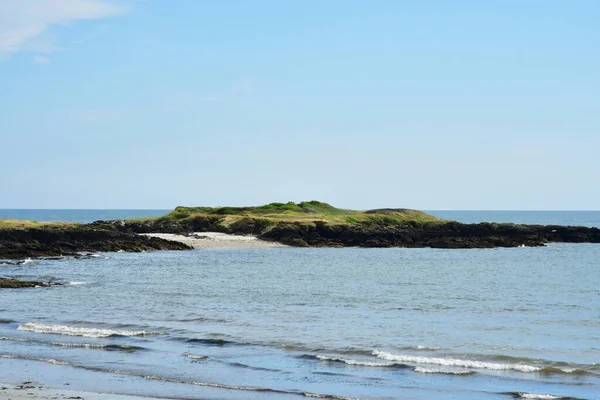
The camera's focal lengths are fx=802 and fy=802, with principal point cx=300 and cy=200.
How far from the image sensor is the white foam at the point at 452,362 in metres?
19.6

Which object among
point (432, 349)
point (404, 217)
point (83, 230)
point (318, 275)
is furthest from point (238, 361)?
point (404, 217)

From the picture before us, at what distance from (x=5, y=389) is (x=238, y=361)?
19.7 feet

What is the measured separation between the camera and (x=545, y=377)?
61.2 feet

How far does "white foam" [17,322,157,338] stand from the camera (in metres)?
25.2

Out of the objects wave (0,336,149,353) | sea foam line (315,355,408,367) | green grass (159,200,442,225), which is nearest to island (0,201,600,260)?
green grass (159,200,442,225)

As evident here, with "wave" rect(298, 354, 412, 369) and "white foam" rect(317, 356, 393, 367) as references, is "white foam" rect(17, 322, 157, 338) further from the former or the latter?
"white foam" rect(317, 356, 393, 367)

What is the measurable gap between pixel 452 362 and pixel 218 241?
55969mm

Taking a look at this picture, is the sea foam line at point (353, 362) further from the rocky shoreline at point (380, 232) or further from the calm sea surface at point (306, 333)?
the rocky shoreline at point (380, 232)

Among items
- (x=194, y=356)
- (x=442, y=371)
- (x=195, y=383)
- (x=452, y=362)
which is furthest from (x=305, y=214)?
(x=195, y=383)

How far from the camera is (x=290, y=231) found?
3051 inches

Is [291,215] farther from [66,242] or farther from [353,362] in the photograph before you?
[353,362]

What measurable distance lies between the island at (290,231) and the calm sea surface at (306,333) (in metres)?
15.1

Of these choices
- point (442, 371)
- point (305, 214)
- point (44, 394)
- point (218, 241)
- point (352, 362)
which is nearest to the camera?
point (44, 394)

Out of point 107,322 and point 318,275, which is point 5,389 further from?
point 318,275
